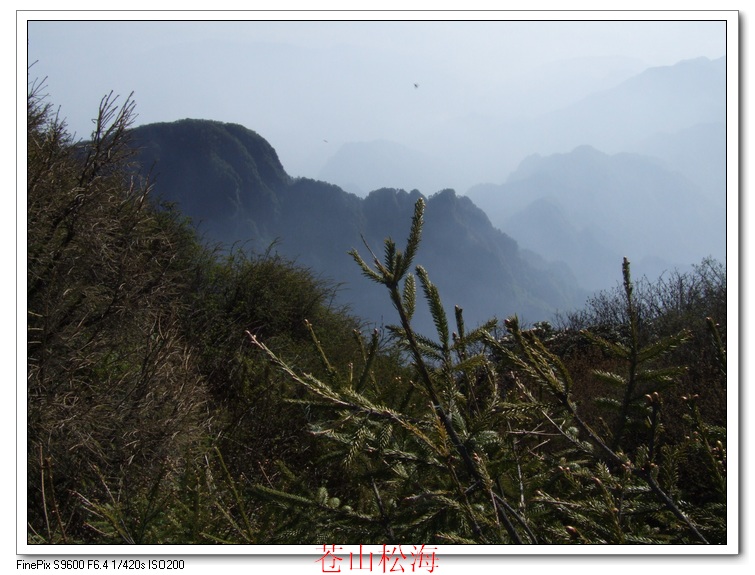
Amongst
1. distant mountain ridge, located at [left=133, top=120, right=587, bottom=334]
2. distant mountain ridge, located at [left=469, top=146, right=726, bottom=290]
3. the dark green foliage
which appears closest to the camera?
the dark green foliage

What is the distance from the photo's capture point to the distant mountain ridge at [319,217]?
87312 mm

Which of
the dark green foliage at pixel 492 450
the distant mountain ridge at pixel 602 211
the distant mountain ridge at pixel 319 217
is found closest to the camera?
the dark green foliage at pixel 492 450

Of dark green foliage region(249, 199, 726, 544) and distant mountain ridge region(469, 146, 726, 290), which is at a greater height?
distant mountain ridge region(469, 146, 726, 290)

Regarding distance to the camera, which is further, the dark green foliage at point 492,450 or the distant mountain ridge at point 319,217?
the distant mountain ridge at point 319,217

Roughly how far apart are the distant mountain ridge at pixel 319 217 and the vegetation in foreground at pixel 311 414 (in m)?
58.0

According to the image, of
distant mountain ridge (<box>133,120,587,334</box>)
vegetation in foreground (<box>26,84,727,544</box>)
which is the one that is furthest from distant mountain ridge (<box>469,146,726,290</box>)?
vegetation in foreground (<box>26,84,727,544</box>)

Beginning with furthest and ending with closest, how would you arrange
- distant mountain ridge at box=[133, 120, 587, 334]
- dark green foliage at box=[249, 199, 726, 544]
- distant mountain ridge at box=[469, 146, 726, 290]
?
distant mountain ridge at box=[469, 146, 726, 290] < distant mountain ridge at box=[133, 120, 587, 334] < dark green foliage at box=[249, 199, 726, 544]

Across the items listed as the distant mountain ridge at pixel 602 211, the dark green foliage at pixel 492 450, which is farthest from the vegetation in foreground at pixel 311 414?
the distant mountain ridge at pixel 602 211

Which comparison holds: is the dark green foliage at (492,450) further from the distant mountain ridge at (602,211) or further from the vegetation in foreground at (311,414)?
the distant mountain ridge at (602,211)

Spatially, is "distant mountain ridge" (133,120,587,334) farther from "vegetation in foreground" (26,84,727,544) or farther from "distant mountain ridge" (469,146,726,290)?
"vegetation in foreground" (26,84,727,544)

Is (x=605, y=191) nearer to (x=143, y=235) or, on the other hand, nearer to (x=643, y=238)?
(x=643, y=238)

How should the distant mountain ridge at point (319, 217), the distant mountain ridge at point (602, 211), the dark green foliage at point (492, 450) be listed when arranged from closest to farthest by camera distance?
the dark green foliage at point (492, 450) < the distant mountain ridge at point (319, 217) < the distant mountain ridge at point (602, 211)

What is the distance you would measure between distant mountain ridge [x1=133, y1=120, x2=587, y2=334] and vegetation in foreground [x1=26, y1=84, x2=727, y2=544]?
58044mm

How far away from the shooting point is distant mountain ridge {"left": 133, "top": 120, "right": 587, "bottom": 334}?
8731cm
